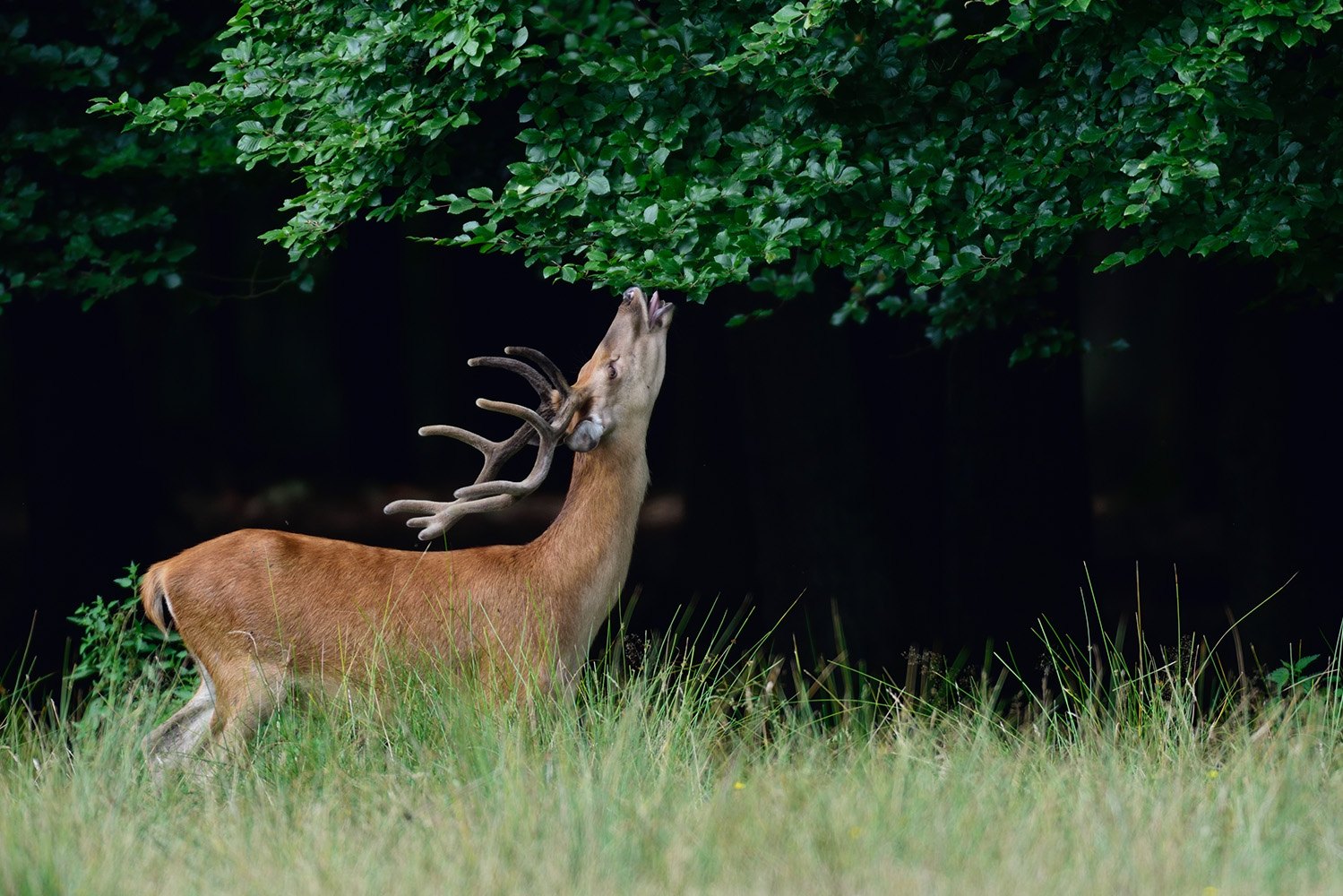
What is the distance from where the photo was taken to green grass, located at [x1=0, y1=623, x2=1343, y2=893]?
415 cm

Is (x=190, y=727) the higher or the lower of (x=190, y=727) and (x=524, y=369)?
the lower

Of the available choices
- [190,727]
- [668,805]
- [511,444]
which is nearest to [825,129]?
[511,444]

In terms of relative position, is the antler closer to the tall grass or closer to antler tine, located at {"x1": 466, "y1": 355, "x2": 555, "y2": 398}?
antler tine, located at {"x1": 466, "y1": 355, "x2": 555, "y2": 398}

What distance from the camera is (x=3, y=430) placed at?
9.16 m

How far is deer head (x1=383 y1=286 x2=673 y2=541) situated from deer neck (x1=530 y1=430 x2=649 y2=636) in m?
0.09

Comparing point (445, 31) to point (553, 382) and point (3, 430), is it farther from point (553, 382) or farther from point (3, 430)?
→ point (3, 430)

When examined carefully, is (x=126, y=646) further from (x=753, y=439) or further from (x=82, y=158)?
(x=753, y=439)

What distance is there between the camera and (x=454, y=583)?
6488 mm

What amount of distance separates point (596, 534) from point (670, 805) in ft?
6.34

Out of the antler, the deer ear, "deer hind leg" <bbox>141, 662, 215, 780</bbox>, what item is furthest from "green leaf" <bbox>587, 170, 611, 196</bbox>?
"deer hind leg" <bbox>141, 662, 215, 780</bbox>

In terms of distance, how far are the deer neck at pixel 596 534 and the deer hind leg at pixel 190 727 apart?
54.7 inches

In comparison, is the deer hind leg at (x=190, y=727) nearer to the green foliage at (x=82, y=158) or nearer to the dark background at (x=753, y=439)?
the green foliage at (x=82, y=158)

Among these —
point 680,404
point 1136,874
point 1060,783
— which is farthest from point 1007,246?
point 680,404

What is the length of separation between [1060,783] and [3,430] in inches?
256
